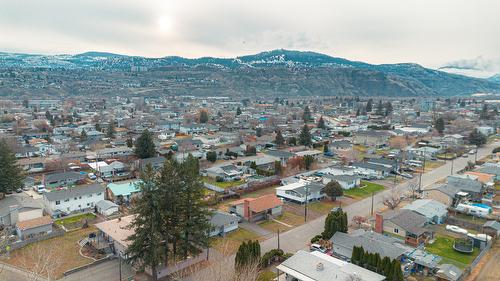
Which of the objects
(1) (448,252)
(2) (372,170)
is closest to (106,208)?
(1) (448,252)

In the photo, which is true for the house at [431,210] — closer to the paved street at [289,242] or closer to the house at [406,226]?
the house at [406,226]

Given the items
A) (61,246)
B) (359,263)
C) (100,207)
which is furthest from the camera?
(100,207)

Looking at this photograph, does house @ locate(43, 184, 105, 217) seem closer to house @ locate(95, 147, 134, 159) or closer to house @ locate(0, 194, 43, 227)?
house @ locate(0, 194, 43, 227)

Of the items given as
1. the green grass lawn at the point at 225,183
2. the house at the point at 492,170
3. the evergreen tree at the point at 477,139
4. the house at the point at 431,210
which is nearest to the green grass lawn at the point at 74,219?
the green grass lawn at the point at 225,183

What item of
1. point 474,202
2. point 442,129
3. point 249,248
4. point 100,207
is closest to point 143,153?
point 100,207

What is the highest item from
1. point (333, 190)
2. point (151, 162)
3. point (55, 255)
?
point (151, 162)

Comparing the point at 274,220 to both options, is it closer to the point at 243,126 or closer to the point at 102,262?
the point at 102,262

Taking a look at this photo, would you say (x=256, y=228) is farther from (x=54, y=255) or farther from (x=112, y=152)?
(x=112, y=152)

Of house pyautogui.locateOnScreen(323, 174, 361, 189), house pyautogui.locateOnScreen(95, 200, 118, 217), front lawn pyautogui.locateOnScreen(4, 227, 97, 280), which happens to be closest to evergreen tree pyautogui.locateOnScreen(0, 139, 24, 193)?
house pyautogui.locateOnScreen(95, 200, 118, 217)
